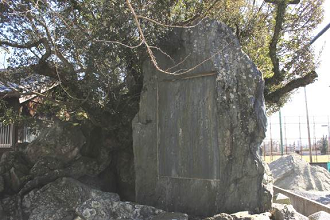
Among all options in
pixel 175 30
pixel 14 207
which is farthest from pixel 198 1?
pixel 14 207

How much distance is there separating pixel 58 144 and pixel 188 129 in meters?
3.23

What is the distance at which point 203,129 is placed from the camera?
5.96 m

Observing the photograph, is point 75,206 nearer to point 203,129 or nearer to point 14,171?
point 14,171

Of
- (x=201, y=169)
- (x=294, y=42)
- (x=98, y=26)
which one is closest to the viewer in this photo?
(x=201, y=169)

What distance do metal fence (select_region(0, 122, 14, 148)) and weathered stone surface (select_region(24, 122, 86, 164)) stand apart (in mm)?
4315

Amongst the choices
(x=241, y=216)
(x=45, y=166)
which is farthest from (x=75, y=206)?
(x=241, y=216)

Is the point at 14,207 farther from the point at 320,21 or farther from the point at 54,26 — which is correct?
the point at 320,21

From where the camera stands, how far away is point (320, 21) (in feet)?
31.3

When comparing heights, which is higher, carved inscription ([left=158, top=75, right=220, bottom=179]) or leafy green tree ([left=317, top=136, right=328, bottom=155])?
carved inscription ([left=158, top=75, right=220, bottom=179])

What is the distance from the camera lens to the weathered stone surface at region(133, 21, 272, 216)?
5.67m

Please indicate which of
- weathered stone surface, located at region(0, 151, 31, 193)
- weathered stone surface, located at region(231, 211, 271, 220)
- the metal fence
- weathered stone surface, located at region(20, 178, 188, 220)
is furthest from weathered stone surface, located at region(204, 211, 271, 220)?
the metal fence

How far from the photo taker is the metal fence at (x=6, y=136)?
1162 cm

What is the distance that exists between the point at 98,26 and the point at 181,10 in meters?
2.02

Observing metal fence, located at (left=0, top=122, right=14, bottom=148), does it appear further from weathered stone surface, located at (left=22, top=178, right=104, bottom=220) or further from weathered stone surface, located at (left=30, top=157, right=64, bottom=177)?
weathered stone surface, located at (left=22, top=178, right=104, bottom=220)
